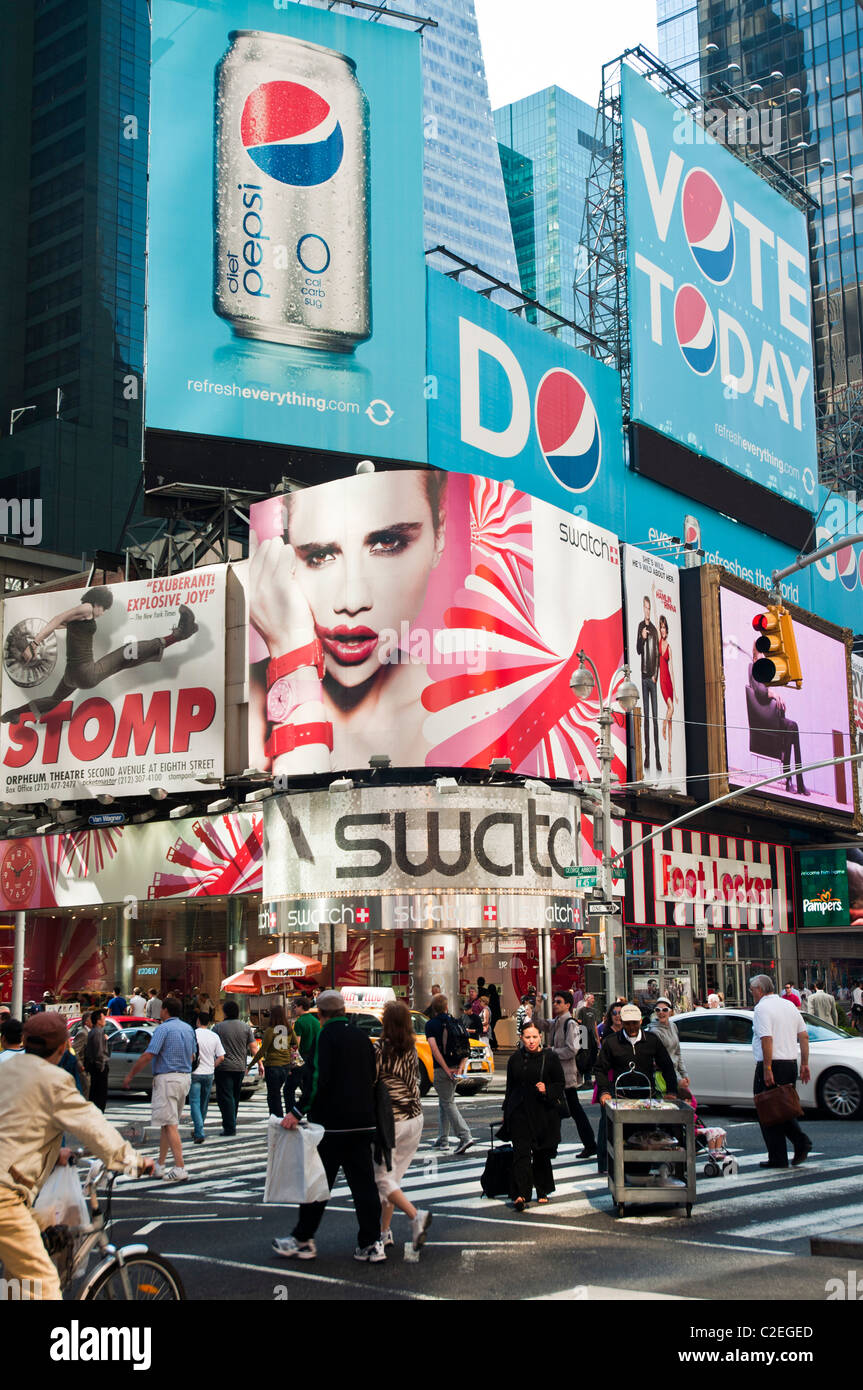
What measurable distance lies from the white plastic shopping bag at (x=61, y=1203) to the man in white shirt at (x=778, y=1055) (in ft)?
31.8

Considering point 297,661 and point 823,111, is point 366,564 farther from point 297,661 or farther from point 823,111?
point 823,111

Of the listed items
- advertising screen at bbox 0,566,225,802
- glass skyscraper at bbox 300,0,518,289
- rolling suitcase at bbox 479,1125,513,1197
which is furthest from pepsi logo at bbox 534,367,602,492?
glass skyscraper at bbox 300,0,518,289

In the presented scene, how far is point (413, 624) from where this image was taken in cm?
4116

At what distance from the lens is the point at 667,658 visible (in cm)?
5128

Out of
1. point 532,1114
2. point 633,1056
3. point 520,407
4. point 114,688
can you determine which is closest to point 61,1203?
point 532,1114

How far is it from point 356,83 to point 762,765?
2862 cm

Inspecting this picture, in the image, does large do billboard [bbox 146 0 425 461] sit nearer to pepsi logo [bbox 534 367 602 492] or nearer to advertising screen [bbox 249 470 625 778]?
pepsi logo [bbox 534 367 602 492]

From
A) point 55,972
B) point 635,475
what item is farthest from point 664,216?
point 55,972

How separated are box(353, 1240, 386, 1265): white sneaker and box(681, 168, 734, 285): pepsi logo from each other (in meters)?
58.1

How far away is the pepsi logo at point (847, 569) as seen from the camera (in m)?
76.1

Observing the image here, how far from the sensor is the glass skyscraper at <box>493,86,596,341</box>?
568 feet

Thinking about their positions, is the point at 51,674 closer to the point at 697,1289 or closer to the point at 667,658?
the point at 667,658

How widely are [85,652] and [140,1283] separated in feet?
135

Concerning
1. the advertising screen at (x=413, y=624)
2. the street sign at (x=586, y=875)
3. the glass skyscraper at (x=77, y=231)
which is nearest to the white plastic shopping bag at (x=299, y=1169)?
the street sign at (x=586, y=875)
